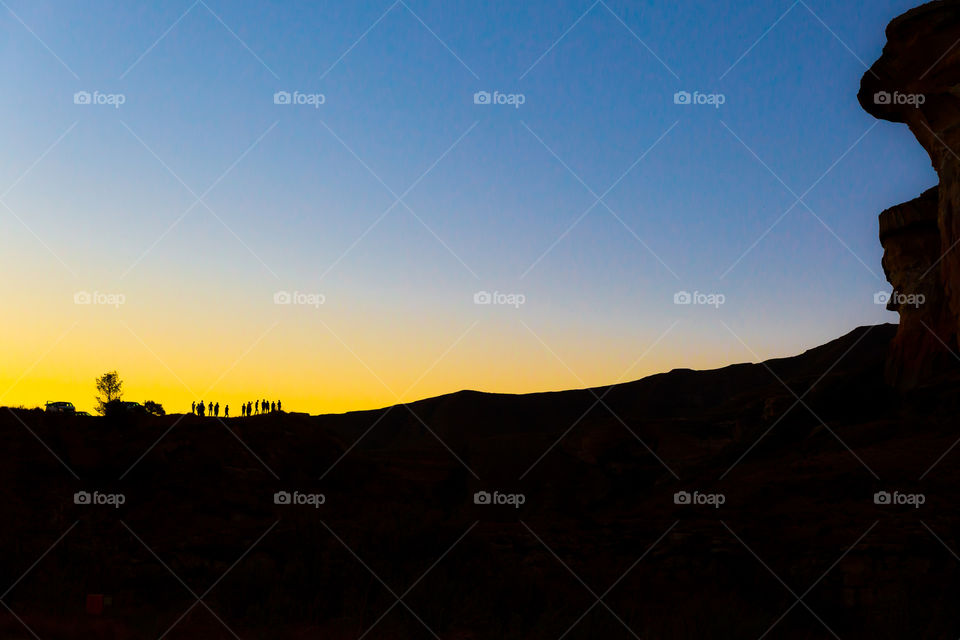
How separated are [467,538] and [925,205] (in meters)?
26.9

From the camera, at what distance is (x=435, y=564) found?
42.4 ft

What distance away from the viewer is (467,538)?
14.2m

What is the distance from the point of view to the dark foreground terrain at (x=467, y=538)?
10.8 meters

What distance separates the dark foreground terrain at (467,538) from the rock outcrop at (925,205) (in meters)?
2.29

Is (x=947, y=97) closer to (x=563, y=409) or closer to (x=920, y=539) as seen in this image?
(x=920, y=539)

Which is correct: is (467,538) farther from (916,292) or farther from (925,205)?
(925,205)

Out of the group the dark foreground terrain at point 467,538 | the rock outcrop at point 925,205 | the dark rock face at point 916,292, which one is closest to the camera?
the dark foreground terrain at point 467,538

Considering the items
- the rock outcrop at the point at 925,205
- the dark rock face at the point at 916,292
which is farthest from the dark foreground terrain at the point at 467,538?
the rock outcrop at the point at 925,205

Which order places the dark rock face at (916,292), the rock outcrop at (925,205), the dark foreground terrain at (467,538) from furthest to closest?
1. the dark rock face at (916,292)
2. the rock outcrop at (925,205)
3. the dark foreground terrain at (467,538)

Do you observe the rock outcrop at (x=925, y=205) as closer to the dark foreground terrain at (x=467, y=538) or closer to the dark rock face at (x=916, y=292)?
the dark rock face at (x=916, y=292)

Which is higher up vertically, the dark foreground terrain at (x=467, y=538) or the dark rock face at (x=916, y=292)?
the dark rock face at (x=916, y=292)

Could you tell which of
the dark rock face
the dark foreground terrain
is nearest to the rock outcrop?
the dark rock face

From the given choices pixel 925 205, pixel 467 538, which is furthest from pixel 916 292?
pixel 467 538

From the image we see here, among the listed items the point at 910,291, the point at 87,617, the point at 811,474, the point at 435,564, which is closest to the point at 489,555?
the point at 435,564
